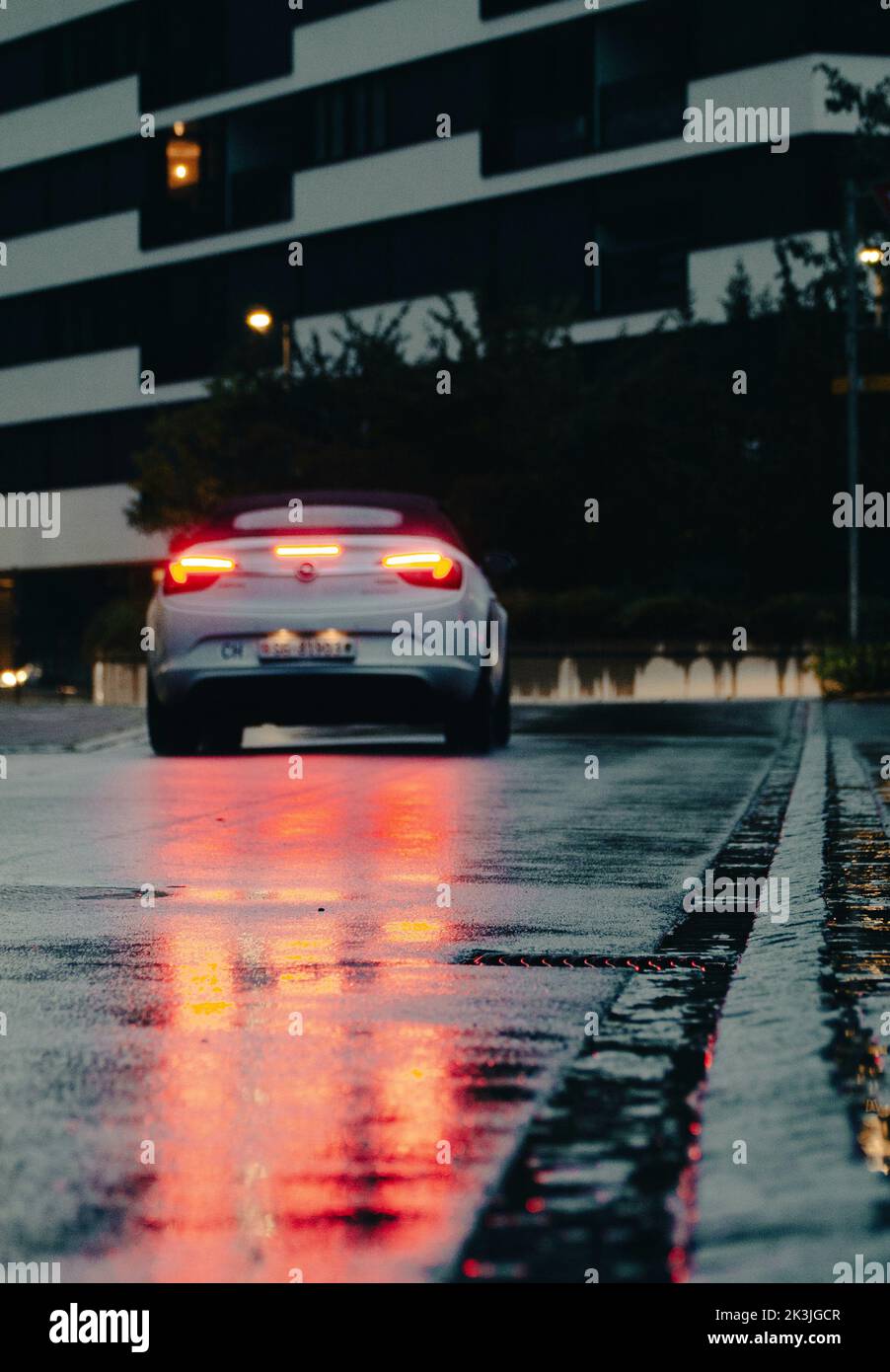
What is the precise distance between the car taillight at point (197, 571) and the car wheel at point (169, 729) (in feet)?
2.73

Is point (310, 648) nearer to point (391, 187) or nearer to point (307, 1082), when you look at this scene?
point (307, 1082)

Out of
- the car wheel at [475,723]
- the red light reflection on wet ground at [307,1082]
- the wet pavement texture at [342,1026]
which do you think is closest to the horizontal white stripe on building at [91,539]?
the car wheel at [475,723]

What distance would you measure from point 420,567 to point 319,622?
68cm

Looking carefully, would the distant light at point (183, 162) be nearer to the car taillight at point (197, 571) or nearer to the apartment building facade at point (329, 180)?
the apartment building facade at point (329, 180)

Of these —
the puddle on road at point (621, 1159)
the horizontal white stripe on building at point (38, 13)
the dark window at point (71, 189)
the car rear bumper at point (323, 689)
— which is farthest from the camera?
the horizontal white stripe on building at point (38, 13)

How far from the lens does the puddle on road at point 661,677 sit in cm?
3066

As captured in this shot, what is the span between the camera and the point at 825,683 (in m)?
27.0

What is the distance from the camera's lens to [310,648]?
14242 millimetres

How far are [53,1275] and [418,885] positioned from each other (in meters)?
4.77

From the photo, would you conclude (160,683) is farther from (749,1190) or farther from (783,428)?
(783,428)

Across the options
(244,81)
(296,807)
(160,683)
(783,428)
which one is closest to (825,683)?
(783,428)

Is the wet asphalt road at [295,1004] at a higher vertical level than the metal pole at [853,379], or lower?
lower

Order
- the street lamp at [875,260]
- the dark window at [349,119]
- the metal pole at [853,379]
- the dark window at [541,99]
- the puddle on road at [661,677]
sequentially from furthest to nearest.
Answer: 1. the dark window at [349,119]
2. the dark window at [541,99]
3. the street lamp at [875,260]
4. the puddle on road at [661,677]
5. the metal pole at [853,379]

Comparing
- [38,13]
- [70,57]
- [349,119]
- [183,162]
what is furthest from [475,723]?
[38,13]
